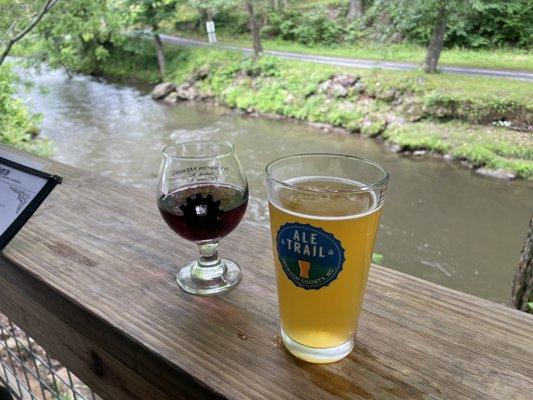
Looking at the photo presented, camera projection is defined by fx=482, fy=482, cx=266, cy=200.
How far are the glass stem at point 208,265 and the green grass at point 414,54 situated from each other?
11.9 meters

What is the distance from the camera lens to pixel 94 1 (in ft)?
17.0

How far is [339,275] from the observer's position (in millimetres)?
494

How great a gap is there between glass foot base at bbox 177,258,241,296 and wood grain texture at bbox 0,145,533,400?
12 mm

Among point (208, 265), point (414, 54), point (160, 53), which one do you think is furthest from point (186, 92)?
point (208, 265)

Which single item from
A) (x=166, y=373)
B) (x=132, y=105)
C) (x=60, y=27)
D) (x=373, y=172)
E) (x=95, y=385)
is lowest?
(x=132, y=105)

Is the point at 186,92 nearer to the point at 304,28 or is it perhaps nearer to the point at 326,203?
the point at 304,28

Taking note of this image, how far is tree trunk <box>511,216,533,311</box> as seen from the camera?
8.38ft

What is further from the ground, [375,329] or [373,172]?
[373,172]

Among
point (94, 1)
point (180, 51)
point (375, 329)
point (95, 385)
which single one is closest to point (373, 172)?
point (375, 329)

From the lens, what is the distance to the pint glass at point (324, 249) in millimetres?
481

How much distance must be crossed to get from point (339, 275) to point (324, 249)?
35mm

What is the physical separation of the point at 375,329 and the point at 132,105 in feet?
43.5

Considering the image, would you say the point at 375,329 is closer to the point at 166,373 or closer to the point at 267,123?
the point at 166,373

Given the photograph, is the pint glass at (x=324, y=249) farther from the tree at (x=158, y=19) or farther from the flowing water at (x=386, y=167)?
the tree at (x=158, y=19)
